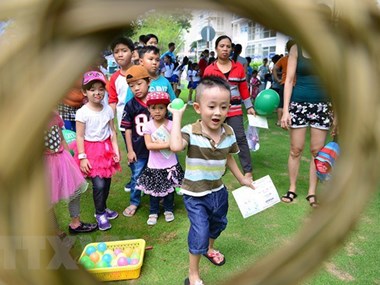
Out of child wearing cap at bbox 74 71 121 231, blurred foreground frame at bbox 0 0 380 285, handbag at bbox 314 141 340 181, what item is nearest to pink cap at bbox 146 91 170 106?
child wearing cap at bbox 74 71 121 231

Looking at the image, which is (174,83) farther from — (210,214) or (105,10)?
(105,10)

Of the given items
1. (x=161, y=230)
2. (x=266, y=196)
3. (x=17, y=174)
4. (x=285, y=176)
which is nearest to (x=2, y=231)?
(x=17, y=174)

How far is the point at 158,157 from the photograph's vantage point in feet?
8.32

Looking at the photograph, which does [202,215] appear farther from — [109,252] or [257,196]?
[109,252]

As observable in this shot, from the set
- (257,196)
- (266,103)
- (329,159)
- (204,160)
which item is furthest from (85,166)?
(329,159)

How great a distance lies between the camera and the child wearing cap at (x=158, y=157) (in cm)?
246

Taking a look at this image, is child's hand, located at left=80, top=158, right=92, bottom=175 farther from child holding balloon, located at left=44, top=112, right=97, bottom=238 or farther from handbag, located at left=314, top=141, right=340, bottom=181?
handbag, located at left=314, top=141, right=340, bottom=181

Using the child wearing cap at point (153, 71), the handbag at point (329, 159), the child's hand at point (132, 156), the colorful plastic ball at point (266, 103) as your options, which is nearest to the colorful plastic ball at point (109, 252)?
the child's hand at point (132, 156)

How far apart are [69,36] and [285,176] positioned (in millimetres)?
3486

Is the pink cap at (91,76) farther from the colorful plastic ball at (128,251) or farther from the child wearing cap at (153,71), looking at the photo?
the colorful plastic ball at (128,251)

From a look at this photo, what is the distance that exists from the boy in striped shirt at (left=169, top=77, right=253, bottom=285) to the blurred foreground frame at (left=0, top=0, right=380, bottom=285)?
150cm

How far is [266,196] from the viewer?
178cm

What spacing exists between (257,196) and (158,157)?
97 cm

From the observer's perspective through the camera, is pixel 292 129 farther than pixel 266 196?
Yes
